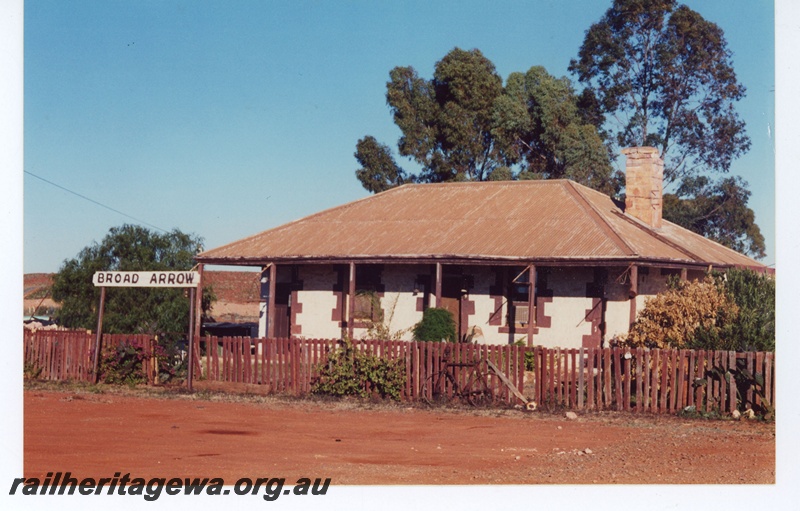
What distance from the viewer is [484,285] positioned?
25.3m

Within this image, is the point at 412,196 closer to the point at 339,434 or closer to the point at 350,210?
the point at 350,210

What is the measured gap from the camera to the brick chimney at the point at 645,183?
27.9 metres

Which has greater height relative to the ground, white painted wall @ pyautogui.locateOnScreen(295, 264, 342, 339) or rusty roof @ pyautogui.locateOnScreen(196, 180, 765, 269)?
rusty roof @ pyautogui.locateOnScreen(196, 180, 765, 269)

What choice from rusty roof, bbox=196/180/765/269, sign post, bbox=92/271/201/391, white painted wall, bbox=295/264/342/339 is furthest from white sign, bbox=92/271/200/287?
white painted wall, bbox=295/264/342/339

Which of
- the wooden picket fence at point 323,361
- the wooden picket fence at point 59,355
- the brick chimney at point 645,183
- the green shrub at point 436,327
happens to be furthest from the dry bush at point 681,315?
the wooden picket fence at point 59,355

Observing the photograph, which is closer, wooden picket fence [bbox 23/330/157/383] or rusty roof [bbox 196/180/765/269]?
wooden picket fence [bbox 23/330/157/383]

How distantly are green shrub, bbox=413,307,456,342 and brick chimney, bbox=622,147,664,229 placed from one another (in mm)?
7153

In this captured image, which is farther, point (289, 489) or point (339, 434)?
point (339, 434)

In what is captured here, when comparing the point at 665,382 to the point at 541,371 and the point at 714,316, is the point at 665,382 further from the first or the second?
the point at 714,316

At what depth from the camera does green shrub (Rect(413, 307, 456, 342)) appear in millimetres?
24312

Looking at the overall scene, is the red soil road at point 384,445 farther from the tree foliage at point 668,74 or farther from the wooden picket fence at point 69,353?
the tree foliage at point 668,74

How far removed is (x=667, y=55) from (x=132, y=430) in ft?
110

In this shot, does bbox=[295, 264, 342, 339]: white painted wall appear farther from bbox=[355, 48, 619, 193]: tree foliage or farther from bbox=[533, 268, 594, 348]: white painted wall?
bbox=[355, 48, 619, 193]: tree foliage

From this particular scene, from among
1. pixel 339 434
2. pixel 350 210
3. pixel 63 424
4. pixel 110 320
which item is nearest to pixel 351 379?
pixel 339 434
